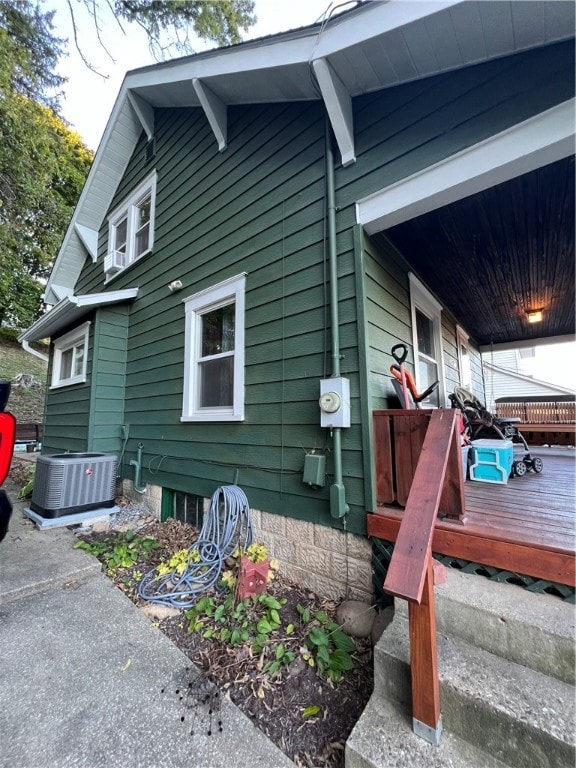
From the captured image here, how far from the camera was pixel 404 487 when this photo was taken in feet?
6.97

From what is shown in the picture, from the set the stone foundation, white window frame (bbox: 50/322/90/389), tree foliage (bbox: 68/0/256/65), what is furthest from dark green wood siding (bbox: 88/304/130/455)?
tree foliage (bbox: 68/0/256/65)

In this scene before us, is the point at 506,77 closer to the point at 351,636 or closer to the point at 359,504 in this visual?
the point at 359,504

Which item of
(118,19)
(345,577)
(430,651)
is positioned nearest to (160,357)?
(345,577)

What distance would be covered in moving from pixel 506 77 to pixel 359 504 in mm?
2801

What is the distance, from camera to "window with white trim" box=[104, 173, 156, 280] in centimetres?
509

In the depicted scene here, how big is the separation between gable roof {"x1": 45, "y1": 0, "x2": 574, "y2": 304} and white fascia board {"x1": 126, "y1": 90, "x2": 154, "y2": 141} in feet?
2.78

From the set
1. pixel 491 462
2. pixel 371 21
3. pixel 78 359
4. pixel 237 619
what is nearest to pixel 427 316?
pixel 491 462

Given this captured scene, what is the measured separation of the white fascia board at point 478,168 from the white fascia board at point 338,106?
18.7 inches

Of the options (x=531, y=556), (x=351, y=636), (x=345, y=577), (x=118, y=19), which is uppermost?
(x=118, y=19)

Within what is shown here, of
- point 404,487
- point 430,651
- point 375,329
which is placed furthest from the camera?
point 375,329

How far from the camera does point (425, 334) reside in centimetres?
412

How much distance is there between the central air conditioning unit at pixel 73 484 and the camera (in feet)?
11.3

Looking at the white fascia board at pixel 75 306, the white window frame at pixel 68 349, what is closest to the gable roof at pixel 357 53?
the white fascia board at pixel 75 306

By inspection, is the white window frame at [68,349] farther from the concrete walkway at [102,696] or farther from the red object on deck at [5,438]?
the red object on deck at [5,438]
